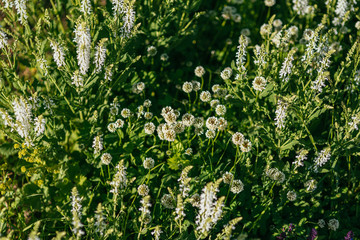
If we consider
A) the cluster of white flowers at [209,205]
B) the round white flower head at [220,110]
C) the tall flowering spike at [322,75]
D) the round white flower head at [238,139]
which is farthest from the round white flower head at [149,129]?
the tall flowering spike at [322,75]

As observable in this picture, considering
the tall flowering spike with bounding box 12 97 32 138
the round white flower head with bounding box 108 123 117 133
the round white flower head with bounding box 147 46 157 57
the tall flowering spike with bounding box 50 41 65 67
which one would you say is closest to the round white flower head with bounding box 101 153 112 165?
the round white flower head with bounding box 108 123 117 133

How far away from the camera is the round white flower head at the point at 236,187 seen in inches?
140

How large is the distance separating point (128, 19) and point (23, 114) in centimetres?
154

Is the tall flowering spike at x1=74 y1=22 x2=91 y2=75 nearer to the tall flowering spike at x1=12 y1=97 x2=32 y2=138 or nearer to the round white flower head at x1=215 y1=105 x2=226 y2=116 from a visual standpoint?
the tall flowering spike at x1=12 y1=97 x2=32 y2=138

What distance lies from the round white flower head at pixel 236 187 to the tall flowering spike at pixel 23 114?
2275 mm

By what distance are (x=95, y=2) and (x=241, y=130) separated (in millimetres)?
2777

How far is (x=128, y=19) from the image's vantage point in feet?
11.9

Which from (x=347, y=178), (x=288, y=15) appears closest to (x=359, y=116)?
(x=347, y=178)

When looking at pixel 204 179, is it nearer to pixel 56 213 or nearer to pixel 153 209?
pixel 153 209

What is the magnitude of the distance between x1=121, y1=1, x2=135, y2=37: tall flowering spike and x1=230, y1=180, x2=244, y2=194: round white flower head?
215 centimetres

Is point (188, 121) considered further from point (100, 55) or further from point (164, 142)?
point (100, 55)

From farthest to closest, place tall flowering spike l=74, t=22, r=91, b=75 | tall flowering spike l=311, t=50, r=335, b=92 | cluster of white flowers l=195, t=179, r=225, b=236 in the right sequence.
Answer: tall flowering spike l=311, t=50, r=335, b=92, tall flowering spike l=74, t=22, r=91, b=75, cluster of white flowers l=195, t=179, r=225, b=236

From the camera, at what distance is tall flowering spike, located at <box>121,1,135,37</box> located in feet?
11.5

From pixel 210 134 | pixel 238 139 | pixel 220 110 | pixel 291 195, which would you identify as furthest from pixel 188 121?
pixel 291 195
